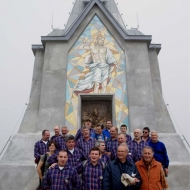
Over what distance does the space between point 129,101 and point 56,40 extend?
5541 millimetres

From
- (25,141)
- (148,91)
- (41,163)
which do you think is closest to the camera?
(41,163)

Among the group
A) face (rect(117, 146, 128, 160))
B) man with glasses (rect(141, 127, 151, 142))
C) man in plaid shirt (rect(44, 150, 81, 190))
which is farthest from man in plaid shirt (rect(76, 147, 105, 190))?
man with glasses (rect(141, 127, 151, 142))

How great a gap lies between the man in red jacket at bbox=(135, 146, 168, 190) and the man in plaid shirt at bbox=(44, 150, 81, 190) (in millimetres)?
1245

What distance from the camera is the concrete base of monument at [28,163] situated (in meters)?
9.52

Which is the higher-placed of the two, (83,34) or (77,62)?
(83,34)

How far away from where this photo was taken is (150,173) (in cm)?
449

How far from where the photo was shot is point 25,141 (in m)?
11.0

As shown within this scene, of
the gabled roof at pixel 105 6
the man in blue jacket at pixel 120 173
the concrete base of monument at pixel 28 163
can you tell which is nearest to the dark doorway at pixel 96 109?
the concrete base of monument at pixel 28 163

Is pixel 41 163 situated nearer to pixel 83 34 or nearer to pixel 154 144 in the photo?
pixel 154 144

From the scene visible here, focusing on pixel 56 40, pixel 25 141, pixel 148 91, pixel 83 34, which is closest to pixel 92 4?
pixel 83 34

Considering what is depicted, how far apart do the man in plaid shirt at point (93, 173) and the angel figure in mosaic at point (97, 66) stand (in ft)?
26.1

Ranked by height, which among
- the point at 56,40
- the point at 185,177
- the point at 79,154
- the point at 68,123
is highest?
the point at 56,40

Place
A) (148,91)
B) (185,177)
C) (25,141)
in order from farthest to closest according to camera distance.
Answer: (148,91)
(25,141)
(185,177)

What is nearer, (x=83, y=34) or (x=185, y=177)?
(x=185, y=177)
